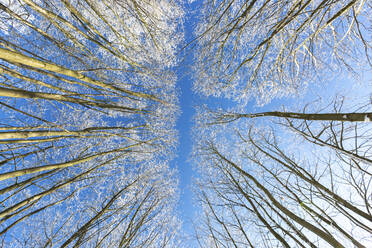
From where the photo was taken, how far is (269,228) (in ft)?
9.20

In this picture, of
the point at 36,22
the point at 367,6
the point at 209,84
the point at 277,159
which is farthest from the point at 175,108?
the point at 367,6

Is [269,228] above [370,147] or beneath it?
beneath

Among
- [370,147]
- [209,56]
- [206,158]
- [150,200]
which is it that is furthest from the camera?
[206,158]

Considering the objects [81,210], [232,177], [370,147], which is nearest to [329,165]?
[370,147]

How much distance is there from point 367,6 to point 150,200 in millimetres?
6053

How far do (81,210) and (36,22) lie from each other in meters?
4.23

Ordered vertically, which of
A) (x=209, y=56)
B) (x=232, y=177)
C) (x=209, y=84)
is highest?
(x=209, y=84)

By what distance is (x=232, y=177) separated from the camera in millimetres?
4156

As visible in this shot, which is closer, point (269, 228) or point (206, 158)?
point (269, 228)

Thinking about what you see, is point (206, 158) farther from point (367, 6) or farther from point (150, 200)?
point (367, 6)

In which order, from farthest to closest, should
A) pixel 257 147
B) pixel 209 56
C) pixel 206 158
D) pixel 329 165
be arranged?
pixel 206 158
pixel 257 147
pixel 209 56
pixel 329 165

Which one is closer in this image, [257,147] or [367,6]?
[367,6]

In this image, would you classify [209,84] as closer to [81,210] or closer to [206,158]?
[206,158]

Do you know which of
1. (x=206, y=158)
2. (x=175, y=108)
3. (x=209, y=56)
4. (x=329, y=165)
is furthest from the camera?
(x=206, y=158)
